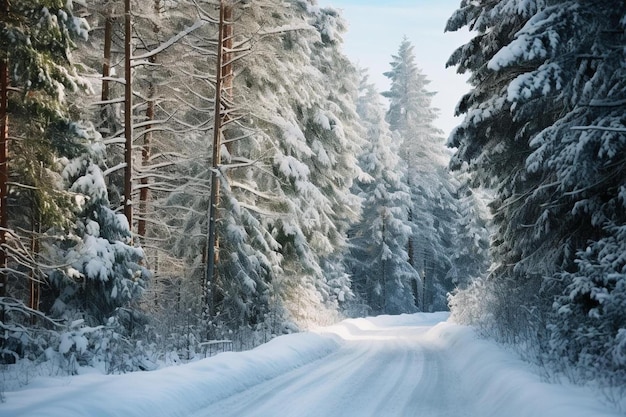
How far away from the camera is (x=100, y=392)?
6.84 meters

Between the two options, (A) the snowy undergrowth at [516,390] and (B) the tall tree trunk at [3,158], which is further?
(B) the tall tree trunk at [3,158]

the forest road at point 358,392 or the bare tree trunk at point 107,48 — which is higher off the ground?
the bare tree trunk at point 107,48

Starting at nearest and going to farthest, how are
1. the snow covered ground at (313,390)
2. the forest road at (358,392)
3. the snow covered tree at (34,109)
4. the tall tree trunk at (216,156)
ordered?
the snow covered ground at (313,390)
the forest road at (358,392)
the snow covered tree at (34,109)
the tall tree trunk at (216,156)

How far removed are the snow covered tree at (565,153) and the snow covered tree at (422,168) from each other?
3373 centimetres

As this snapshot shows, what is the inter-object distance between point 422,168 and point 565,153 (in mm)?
39295

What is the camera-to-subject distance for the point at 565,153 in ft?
31.8

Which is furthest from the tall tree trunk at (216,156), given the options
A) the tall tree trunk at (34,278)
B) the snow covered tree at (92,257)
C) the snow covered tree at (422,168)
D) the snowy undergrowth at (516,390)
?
the snow covered tree at (422,168)

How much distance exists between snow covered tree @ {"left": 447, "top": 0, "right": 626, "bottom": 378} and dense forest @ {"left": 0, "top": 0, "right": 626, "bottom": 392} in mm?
43

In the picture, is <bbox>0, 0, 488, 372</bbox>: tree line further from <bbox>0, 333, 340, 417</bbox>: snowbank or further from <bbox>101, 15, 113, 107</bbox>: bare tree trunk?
<bbox>0, 333, 340, 417</bbox>: snowbank

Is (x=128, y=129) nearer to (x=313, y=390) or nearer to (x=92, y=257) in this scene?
(x=92, y=257)

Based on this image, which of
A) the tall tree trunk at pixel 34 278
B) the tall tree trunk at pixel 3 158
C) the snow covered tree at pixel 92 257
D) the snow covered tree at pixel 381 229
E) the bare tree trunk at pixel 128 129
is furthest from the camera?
the snow covered tree at pixel 381 229

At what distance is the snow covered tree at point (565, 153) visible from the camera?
8484 millimetres

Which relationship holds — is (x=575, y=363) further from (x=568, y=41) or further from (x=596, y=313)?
(x=568, y=41)

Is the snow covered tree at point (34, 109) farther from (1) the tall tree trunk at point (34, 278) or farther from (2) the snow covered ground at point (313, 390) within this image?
(2) the snow covered ground at point (313, 390)
